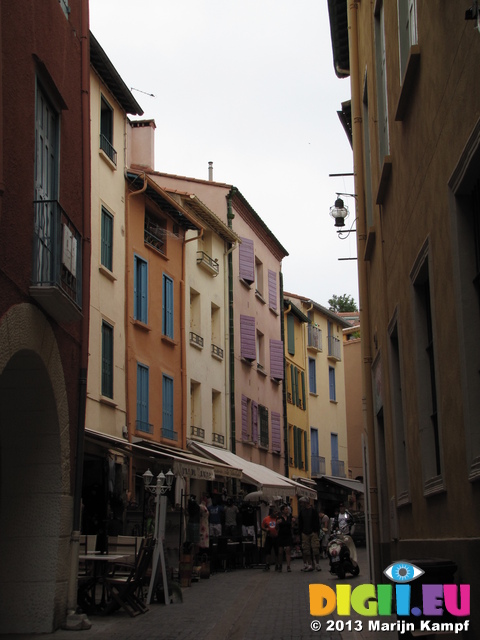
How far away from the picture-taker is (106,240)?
21656 mm

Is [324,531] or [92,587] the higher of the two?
[324,531]

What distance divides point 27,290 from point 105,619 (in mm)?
4911

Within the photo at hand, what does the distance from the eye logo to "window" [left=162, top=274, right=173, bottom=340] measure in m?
19.8

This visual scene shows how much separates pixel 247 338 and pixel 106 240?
12.6 m

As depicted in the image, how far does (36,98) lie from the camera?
34.2 feet

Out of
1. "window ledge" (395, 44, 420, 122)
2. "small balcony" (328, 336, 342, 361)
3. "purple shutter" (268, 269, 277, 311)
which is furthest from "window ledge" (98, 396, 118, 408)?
"small balcony" (328, 336, 342, 361)

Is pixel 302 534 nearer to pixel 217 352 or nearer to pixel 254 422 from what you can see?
pixel 217 352

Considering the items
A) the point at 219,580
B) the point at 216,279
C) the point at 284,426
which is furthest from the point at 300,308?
the point at 219,580

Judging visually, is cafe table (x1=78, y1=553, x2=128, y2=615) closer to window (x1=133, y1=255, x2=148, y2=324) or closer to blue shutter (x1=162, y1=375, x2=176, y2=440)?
window (x1=133, y1=255, x2=148, y2=324)

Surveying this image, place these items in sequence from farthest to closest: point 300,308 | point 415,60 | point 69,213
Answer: point 300,308, point 69,213, point 415,60

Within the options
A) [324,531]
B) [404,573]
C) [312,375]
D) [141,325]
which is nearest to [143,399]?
[141,325]

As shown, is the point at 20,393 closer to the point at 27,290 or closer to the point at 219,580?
the point at 27,290

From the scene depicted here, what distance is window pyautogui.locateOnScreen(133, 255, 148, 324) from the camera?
23.5 meters

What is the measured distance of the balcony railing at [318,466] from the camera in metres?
44.9
